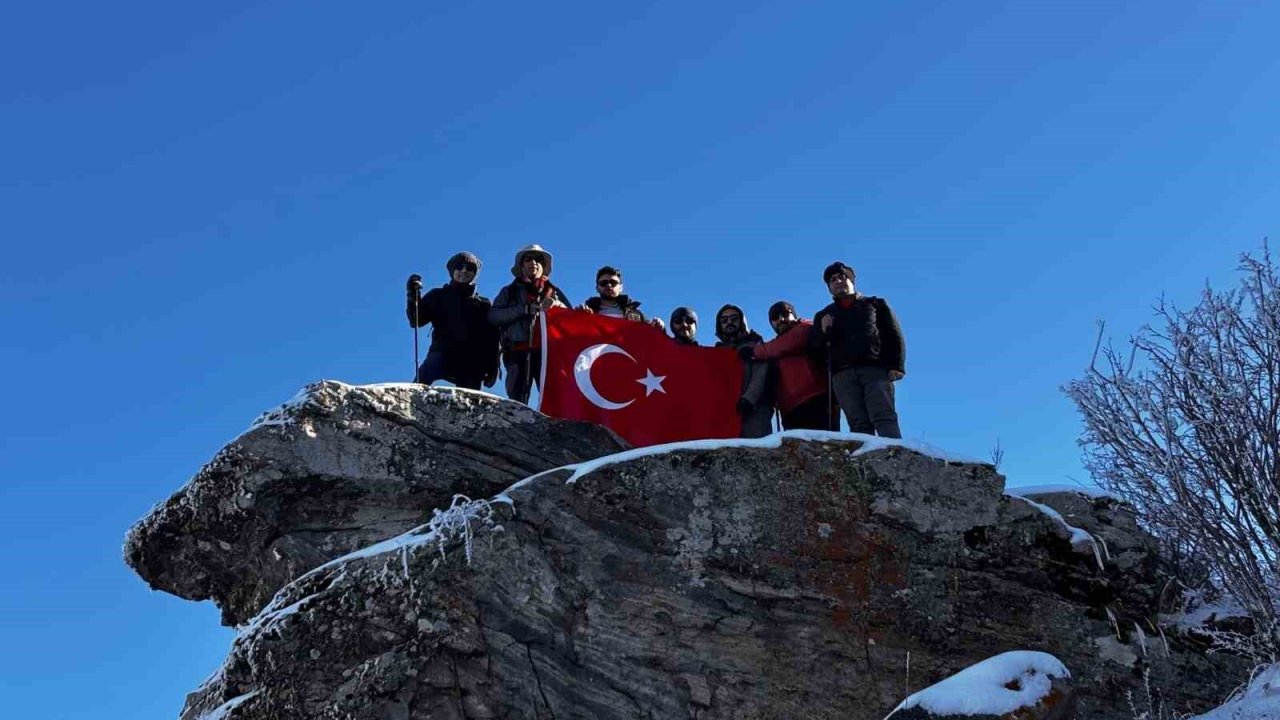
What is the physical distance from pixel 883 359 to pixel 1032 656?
4.09m

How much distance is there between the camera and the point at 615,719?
9.18 m

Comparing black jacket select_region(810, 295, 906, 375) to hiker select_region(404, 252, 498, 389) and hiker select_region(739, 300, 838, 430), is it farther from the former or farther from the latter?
hiker select_region(404, 252, 498, 389)

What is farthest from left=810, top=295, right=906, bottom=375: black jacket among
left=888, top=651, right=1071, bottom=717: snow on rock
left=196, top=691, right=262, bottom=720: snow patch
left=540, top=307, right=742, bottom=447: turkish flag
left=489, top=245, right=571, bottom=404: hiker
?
left=196, top=691, right=262, bottom=720: snow patch

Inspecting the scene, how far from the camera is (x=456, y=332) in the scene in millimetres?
13242

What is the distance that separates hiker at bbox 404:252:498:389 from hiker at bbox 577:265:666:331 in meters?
1.19

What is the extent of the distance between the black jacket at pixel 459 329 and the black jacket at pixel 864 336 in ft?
11.5

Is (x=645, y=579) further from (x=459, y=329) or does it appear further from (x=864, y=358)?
(x=459, y=329)

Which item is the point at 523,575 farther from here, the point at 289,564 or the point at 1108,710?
the point at 1108,710

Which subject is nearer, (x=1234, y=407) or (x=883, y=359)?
(x=1234, y=407)

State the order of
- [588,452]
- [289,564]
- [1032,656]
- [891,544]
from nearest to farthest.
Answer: [1032,656]
[891,544]
[289,564]
[588,452]

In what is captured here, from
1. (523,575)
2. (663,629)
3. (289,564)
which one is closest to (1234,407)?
(663,629)

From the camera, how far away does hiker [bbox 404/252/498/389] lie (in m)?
13.2

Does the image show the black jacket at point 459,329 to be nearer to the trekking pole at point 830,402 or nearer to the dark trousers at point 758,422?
the dark trousers at point 758,422


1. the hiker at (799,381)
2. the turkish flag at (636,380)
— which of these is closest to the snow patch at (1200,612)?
the hiker at (799,381)
